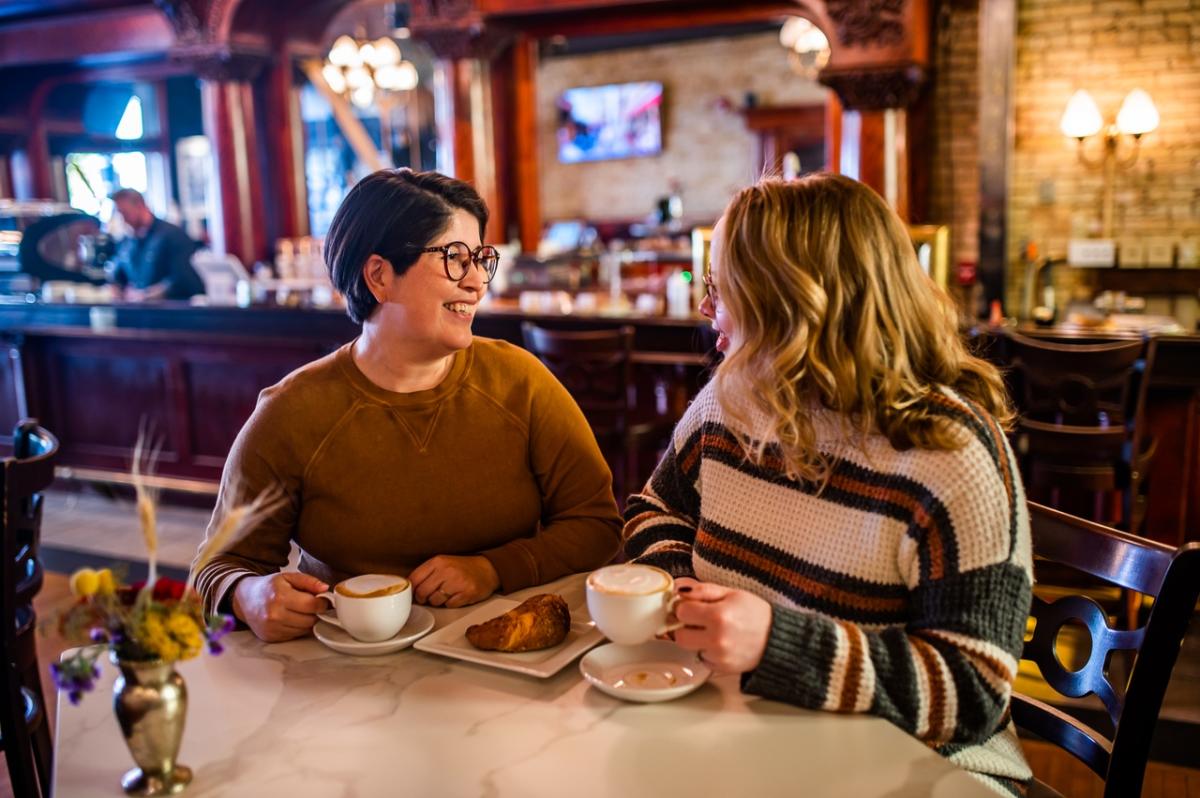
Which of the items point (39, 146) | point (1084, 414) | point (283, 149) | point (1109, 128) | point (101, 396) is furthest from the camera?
point (39, 146)

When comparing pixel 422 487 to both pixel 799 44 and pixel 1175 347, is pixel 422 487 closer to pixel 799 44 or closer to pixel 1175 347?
pixel 1175 347

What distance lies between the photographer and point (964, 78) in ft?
19.6

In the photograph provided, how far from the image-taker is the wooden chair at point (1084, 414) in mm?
3484

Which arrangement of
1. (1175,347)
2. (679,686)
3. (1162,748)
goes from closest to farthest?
(679,686)
(1162,748)
(1175,347)

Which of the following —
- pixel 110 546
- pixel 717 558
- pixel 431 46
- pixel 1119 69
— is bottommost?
pixel 110 546

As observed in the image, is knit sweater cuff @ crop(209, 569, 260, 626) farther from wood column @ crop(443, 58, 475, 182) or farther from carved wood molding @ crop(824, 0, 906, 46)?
wood column @ crop(443, 58, 475, 182)

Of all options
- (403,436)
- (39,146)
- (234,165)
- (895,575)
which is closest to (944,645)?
(895,575)

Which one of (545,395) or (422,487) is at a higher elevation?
(545,395)

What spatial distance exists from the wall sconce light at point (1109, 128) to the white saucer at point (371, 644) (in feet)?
17.7

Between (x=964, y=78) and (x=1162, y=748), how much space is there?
4215 mm

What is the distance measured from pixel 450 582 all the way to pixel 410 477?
25 cm

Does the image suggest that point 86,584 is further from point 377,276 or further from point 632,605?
point 377,276

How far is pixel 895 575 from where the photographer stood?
4.30 ft

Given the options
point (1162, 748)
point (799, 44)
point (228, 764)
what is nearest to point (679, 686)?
point (228, 764)
